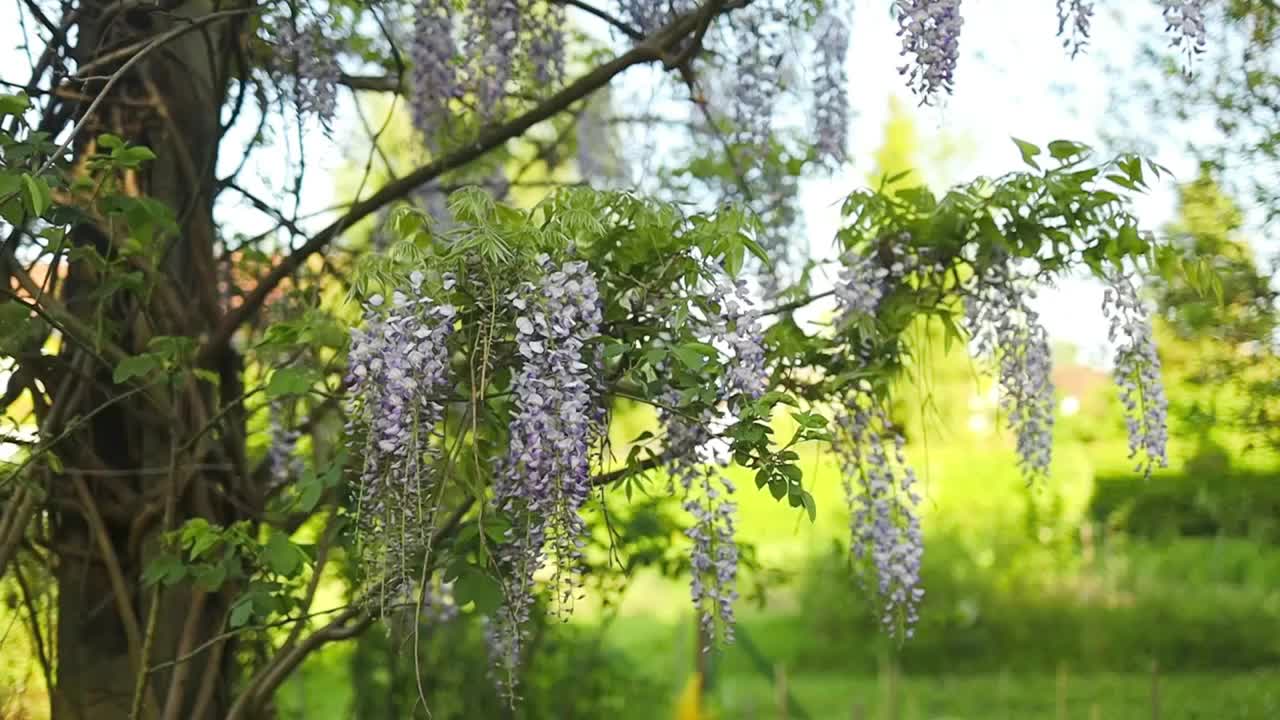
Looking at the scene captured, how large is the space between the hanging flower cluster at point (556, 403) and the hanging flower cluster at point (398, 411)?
13 cm

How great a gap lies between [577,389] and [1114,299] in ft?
4.00

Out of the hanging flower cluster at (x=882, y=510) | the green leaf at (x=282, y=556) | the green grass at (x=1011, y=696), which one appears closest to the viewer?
the green leaf at (x=282, y=556)

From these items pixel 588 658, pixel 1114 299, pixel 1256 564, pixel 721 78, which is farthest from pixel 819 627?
pixel 1114 299

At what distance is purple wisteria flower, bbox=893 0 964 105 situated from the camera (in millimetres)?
2307

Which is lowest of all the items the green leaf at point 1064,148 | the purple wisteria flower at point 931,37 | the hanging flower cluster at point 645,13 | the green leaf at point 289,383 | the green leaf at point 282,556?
the green leaf at point 282,556

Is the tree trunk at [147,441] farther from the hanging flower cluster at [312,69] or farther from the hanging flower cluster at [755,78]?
the hanging flower cluster at [755,78]

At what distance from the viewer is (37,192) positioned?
72.3 inches

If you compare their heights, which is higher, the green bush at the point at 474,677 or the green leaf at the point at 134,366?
the green leaf at the point at 134,366

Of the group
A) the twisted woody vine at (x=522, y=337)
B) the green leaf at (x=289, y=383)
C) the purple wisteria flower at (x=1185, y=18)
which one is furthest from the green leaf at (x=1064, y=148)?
the green leaf at (x=289, y=383)

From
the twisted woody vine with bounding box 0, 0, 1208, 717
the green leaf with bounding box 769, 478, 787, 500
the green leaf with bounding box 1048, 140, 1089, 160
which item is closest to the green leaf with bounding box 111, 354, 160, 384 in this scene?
the twisted woody vine with bounding box 0, 0, 1208, 717

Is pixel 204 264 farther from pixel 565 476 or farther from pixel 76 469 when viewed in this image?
pixel 565 476

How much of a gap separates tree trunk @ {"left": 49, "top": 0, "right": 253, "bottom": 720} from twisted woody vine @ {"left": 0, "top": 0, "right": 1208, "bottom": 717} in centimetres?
2

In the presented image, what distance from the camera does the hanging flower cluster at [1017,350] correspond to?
2639mm

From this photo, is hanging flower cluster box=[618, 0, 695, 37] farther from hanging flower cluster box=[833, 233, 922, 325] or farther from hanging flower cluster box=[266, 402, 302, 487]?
hanging flower cluster box=[266, 402, 302, 487]
